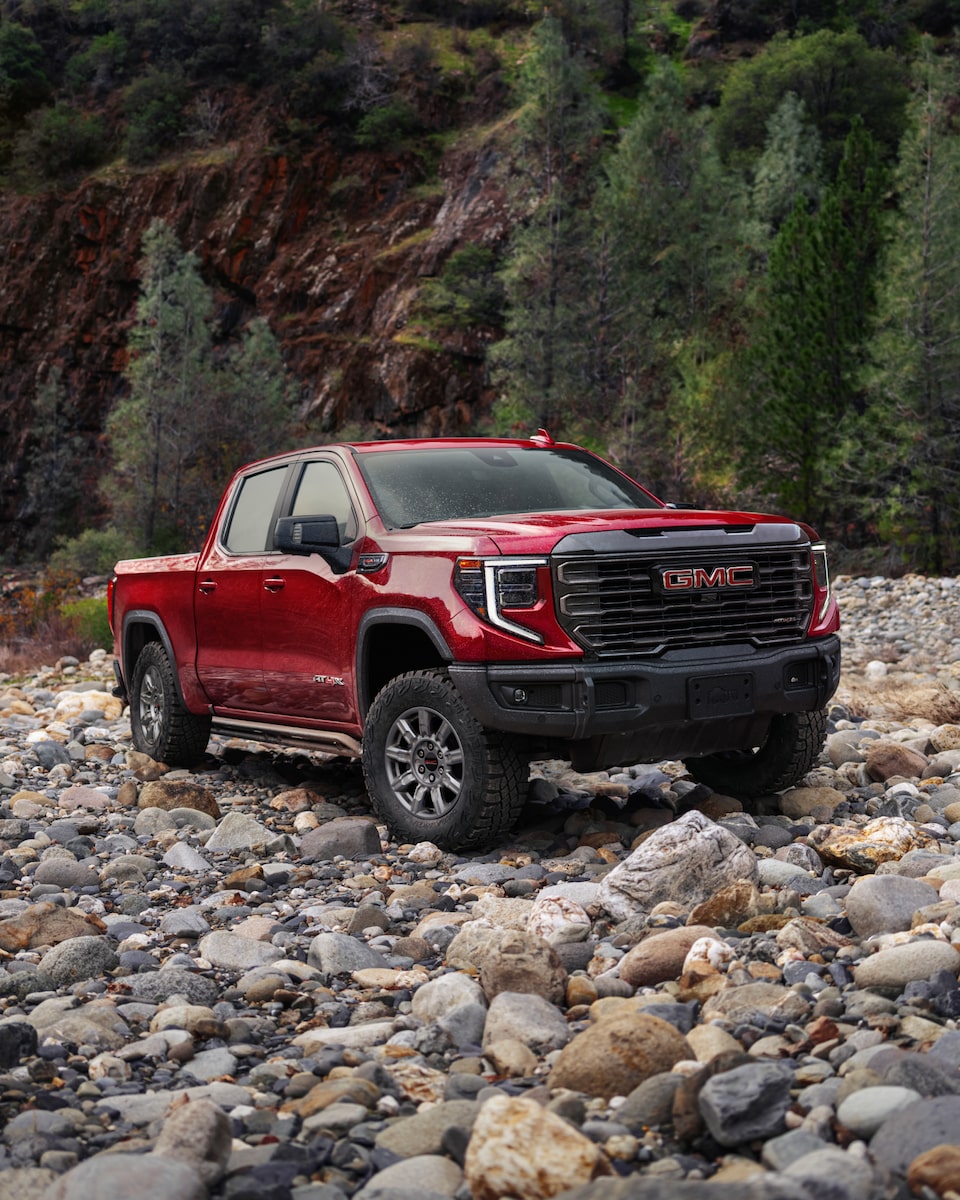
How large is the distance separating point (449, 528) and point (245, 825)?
189 centimetres

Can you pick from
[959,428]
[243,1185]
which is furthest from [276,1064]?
[959,428]

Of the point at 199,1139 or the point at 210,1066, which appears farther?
the point at 210,1066

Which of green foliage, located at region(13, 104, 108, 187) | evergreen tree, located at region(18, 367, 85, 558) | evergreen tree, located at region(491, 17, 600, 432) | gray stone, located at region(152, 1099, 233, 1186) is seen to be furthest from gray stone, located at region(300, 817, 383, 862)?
green foliage, located at region(13, 104, 108, 187)

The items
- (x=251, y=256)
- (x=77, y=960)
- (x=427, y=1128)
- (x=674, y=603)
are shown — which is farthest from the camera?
(x=251, y=256)

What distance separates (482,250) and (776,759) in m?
43.7

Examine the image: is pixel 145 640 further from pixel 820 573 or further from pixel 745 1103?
pixel 745 1103

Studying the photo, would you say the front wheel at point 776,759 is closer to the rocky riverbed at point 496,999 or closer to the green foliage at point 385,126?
the rocky riverbed at point 496,999

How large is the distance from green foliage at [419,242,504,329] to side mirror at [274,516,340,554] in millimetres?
41031

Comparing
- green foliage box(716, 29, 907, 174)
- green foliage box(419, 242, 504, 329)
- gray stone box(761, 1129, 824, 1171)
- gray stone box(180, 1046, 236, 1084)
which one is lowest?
gray stone box(180, 1046, 236, 1084)

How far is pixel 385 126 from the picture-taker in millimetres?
55875

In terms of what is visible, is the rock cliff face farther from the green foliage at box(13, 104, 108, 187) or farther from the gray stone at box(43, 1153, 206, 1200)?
the gray stone at box(43, 1153, 206, 1200)

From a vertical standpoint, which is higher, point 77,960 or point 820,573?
point 820,573

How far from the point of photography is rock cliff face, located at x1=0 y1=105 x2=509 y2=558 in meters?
50.9

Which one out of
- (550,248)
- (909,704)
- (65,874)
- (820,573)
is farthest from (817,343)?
(65,874)
